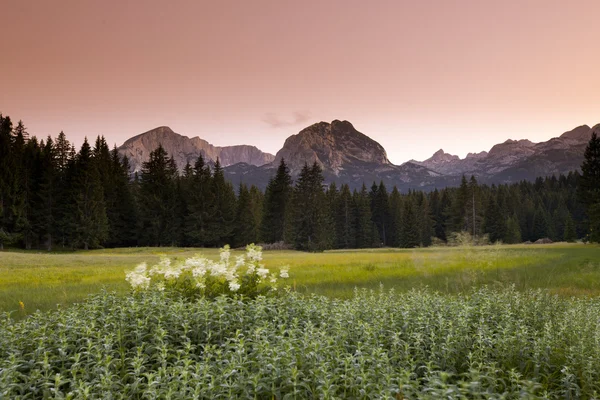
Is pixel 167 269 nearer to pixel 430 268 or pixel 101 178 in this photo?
pixel 430 268

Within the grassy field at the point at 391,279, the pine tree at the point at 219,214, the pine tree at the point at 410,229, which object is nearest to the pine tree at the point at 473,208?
the pine tree at the point at 410,229

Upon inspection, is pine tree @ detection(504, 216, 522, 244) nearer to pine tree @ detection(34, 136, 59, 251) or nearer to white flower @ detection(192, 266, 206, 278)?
pine tree @ detection(34, 136, 59, 251)

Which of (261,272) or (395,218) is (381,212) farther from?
(261,272)

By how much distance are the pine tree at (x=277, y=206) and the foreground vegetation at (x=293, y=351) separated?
58.9 m

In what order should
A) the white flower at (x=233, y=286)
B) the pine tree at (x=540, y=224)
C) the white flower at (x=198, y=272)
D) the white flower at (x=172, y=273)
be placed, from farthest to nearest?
the pine tree at (x=540, y=224)
the white flower at (x=172, y=273)
the white flower at (x=198, y=272)
the white flower at (x=233, y=286)

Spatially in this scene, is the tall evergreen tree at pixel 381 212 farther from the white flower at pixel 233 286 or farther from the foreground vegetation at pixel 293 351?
the white flower at pixel 233 286

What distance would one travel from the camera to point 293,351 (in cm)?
505

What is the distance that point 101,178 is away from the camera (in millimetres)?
57281

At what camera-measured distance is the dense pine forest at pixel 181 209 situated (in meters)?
49.3

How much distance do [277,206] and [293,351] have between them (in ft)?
206

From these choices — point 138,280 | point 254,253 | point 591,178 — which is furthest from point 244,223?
point 138,280

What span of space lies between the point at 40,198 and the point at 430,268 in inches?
2054

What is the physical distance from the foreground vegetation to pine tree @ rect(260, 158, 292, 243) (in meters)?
58.9

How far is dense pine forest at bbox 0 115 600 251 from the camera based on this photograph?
162 feet
